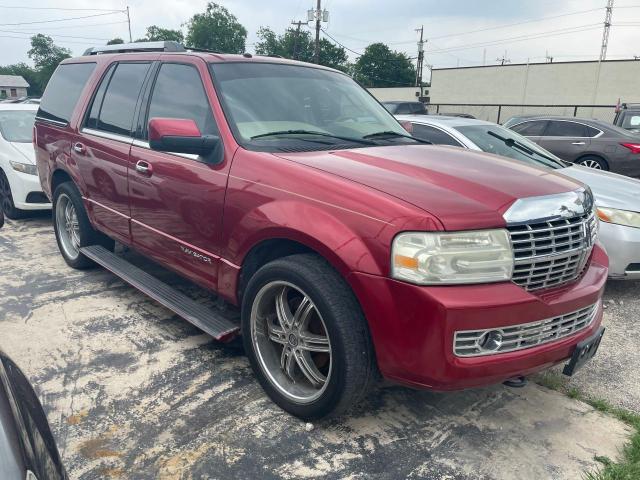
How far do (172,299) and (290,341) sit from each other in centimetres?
112

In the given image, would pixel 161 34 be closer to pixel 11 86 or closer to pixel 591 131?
pixel 11 86

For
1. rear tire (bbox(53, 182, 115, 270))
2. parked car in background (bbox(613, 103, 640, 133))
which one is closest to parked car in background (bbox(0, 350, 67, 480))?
rear tire (bbox(53, 182, 115, 270))

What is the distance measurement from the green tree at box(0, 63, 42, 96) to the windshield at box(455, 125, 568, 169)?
96.7 metres

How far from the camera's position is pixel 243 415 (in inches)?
112

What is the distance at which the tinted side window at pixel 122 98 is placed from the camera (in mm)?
4016

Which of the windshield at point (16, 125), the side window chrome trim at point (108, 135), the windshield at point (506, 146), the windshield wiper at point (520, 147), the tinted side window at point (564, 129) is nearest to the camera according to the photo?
the side window chrome trim at point (108, 135)

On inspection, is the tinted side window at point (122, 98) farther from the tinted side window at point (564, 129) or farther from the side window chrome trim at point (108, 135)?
the tinted side window at point (564, 129)

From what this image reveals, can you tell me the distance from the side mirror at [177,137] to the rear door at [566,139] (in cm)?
981

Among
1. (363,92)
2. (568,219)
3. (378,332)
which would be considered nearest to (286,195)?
(378,332)

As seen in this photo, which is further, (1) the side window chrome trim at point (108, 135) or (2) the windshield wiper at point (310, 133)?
(1) the side window chrome trim at point (108, 135)

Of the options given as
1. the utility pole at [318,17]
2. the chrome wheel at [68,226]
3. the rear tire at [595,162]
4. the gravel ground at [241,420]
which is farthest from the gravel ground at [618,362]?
the utility pole at [318,17]

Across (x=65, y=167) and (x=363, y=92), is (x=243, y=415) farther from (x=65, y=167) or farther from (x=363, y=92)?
(x=65, y=167)

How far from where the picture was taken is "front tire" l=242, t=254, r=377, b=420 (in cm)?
243

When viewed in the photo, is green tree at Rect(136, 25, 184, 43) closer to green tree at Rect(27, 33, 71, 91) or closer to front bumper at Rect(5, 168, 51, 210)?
green tree at Rect(27, 33, 71, 91)
